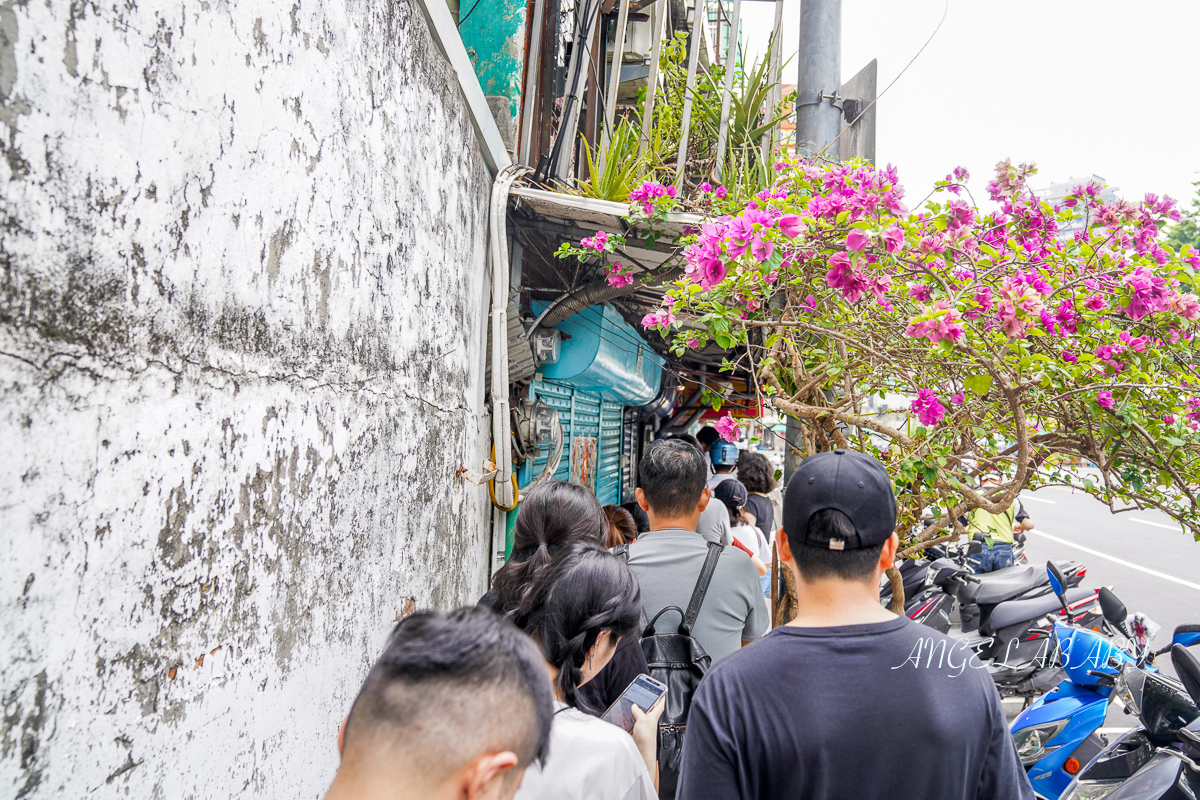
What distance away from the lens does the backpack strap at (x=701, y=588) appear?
2238mm

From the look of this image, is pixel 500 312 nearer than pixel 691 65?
Yes

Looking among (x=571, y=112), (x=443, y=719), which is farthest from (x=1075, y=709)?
(x=571, y=112)

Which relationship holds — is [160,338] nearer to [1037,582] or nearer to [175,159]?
[175,159]

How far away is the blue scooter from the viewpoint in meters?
3.46

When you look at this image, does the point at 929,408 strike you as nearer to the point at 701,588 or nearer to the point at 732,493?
the point at 701,588

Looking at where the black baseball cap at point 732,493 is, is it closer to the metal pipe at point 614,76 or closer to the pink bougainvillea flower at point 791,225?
the metal pipe at point 614,76

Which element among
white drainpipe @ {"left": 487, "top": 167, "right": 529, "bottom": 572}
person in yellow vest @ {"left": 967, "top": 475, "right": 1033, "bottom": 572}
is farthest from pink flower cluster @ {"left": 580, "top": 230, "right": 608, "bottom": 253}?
person in yellow vest @ {"left": 967, "top": 475, "right": 1033, "bottom": 572}

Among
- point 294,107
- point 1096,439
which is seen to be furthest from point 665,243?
point 294,107

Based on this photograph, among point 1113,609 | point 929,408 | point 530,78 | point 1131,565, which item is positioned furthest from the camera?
point 1131,565

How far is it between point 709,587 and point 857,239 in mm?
1248

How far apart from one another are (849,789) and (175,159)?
1692mm

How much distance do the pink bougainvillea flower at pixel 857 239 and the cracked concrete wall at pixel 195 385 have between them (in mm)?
1525

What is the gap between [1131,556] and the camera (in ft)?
35.7

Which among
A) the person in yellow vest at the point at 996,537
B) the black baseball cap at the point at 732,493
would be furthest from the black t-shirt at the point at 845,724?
the person in yellow vest at the point at 996,537
